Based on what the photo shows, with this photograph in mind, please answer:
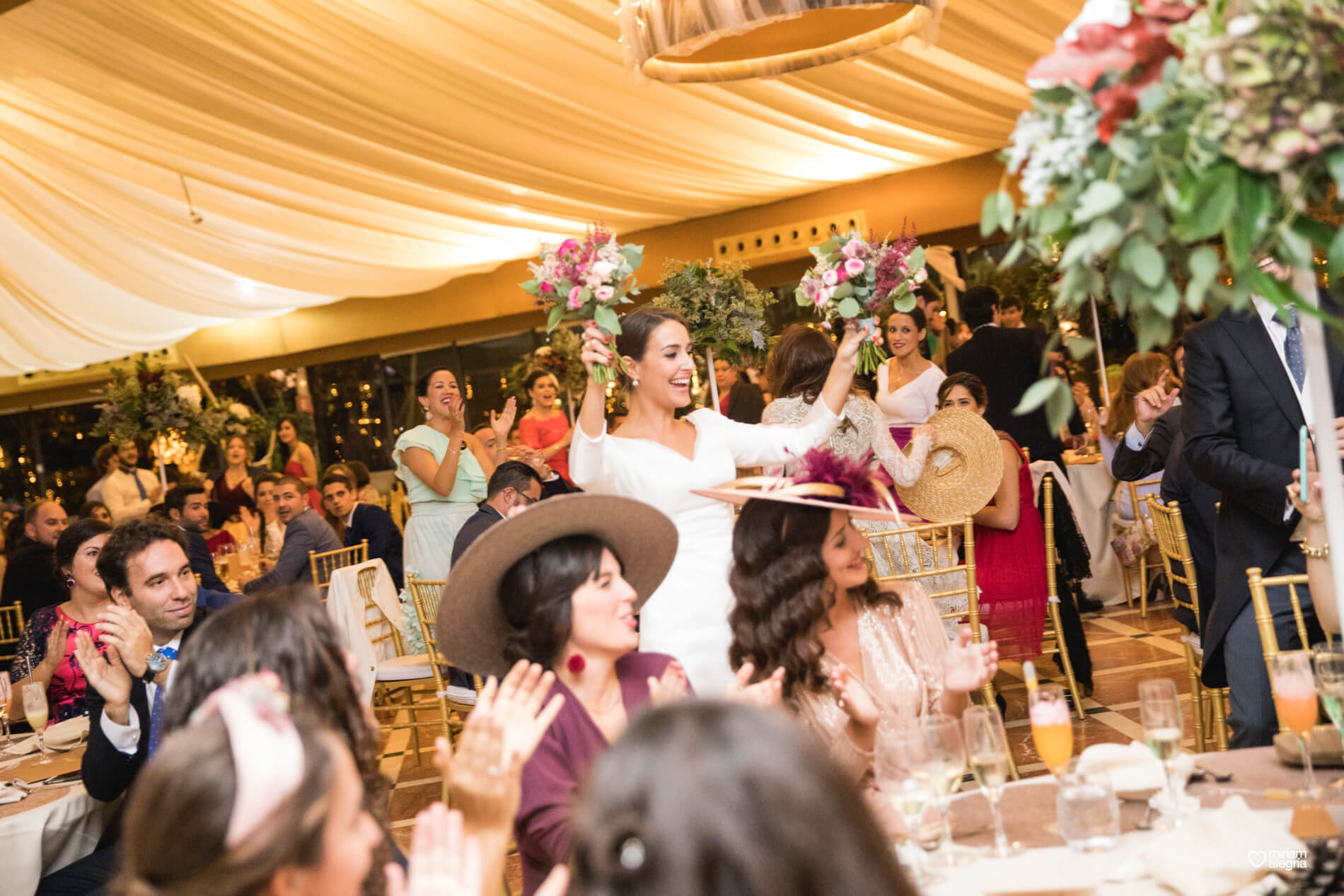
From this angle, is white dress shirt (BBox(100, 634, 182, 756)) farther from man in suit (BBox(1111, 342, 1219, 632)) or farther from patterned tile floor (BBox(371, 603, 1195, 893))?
man in suit (BBox(1111, 342, 1219, 632))

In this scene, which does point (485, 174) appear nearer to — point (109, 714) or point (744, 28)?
point (744, 28)

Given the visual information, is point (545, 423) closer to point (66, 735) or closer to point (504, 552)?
point (66, 735)

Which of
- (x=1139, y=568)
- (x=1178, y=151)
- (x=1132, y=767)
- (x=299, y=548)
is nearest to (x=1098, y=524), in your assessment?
(x=1139, y=568)

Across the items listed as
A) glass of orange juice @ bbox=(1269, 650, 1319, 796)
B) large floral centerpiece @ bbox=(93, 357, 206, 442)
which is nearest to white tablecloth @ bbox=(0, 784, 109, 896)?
glass of orange juice @ bbox=(1269, 650, 1319, 796)

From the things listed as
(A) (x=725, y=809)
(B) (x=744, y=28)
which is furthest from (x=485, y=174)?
(A) (x=725, y=809)

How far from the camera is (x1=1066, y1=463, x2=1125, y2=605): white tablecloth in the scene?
6.94 metres

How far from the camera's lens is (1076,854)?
1.65 metres

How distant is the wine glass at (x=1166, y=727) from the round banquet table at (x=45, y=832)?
2.41 metres

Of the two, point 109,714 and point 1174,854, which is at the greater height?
point 109,714

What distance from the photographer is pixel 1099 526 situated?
6961 millimetres

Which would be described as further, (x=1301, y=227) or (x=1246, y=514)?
(x=1246, y=514)

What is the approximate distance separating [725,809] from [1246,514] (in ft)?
8.78

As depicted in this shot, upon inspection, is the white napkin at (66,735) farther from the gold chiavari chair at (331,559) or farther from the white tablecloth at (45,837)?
the gold chiavari chair at (331,559)

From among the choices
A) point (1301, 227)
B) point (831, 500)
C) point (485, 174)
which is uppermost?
point (485, 174)
